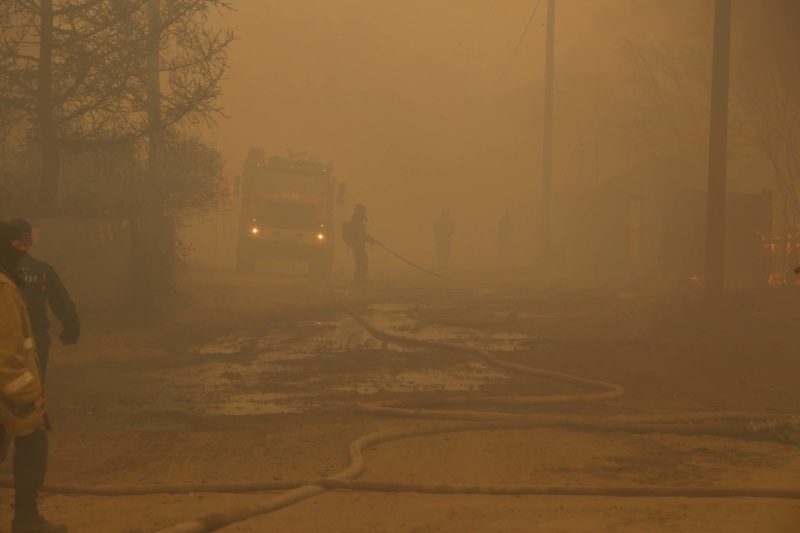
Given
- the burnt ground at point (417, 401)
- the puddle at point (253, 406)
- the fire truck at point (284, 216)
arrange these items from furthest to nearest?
1. the fire truck at point (284, 216)
2. the puddle at point (253, 406)
3. the burnt ground at point (417, 401)

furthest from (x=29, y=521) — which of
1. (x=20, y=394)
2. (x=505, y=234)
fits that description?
(x=505, y=234)

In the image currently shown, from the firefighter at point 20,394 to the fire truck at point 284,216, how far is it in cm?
2321

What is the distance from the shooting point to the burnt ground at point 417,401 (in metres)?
5.26

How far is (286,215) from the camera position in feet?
92.7

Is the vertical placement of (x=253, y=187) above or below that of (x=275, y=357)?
above

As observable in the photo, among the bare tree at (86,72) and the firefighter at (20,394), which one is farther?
the bare tree at (86,72)

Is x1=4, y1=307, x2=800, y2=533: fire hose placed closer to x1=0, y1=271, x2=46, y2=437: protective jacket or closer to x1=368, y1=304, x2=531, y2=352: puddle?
x1=0, y1=271, x2=46, y2=437: protective jacket

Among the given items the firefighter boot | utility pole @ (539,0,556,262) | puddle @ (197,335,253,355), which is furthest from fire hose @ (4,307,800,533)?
utility pole @ (539,0,556,262)

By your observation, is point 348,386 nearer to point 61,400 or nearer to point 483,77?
point 61,400

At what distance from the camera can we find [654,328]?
13.9 metres

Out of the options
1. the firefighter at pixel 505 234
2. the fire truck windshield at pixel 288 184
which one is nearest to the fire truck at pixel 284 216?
the fire truck windshield at pixel 288 184

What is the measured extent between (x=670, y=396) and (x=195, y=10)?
9.51 meters

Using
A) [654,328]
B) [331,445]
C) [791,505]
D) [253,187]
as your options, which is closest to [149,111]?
[654,328]

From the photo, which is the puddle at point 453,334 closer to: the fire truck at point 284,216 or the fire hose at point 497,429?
the fire hose at point 497,429
